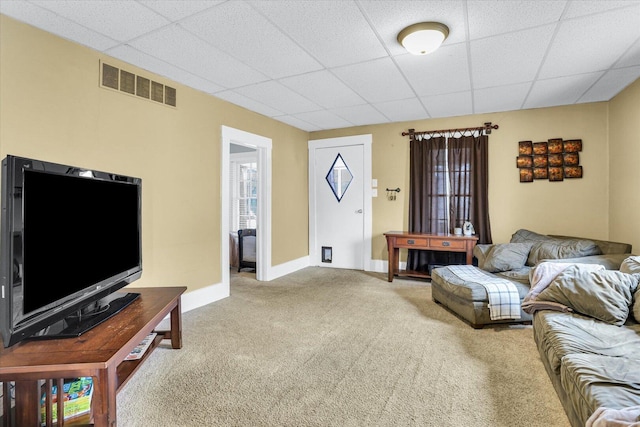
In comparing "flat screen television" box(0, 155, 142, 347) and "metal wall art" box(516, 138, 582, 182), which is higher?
"metal wall art" box(516, 138, 582, 182)

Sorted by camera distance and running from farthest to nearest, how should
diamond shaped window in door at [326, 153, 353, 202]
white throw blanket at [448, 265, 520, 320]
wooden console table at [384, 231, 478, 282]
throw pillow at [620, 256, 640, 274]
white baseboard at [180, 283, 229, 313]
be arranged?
diamond shaped window in door at [326, 153, 353, 202]
wooden console table at [384, 231, 478, 282]
white baseboard at [180, 283, 229, 313]
white throw blanket at [448, 265, 520, 320]
throw pillow at [620, 256, 640, 274]

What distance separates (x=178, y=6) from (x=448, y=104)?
3.32 meters

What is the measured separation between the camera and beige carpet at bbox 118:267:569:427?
1.80 m

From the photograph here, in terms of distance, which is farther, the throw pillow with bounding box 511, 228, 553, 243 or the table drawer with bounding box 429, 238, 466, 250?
the table drawer with bounding box 429, 238, 466, 250

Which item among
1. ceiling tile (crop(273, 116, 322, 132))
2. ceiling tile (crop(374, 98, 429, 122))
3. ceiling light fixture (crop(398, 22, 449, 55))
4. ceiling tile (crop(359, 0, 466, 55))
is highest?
ceiling tile (crop(273, 116, 322, 132))

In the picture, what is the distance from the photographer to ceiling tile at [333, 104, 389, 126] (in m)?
4.43

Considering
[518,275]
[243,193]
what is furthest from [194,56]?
[243,193]

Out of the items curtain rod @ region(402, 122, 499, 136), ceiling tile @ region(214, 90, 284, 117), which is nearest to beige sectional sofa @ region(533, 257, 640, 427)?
curtain rod @ region(402, 122, 499, 136)

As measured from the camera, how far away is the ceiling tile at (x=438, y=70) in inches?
112

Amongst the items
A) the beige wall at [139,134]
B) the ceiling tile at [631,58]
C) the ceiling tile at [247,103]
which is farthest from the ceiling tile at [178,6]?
the ceiling tile at [631,58]

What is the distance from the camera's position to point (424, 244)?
455 centimetres

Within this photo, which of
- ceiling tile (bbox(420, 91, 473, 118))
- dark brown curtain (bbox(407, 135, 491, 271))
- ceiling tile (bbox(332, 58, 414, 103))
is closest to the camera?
ceiling tile (bbox(332, 58, 414, 103))

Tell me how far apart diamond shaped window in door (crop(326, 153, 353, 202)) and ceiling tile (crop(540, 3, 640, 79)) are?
302 centimetres

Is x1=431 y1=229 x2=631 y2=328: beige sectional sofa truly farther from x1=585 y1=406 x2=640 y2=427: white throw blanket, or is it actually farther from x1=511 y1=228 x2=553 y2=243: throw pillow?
x1=585 y1=406 x2=640 y2=427: white throw blanket
